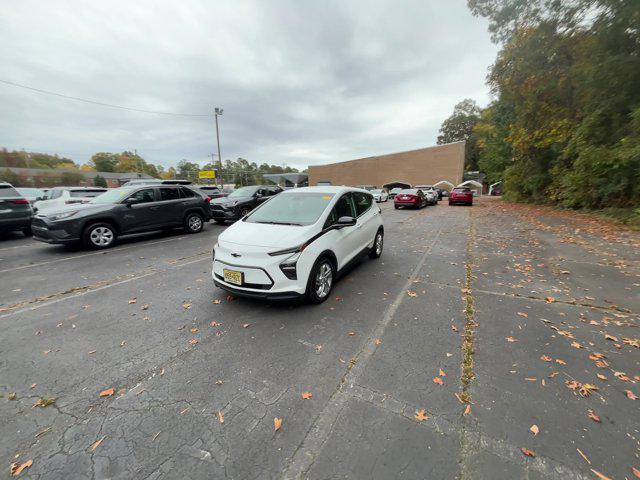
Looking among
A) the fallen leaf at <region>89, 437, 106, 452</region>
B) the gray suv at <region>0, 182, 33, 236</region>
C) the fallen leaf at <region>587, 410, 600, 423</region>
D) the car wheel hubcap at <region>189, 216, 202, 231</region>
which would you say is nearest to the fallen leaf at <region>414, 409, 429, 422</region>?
the fallen leaf at <region>587, 410, 600, 423</region>

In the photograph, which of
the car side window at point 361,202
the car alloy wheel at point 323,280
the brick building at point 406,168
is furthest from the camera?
the brick building at point 406,168

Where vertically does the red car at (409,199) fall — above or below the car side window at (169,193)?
below

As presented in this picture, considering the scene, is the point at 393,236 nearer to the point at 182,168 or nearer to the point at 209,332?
the point at 209,332

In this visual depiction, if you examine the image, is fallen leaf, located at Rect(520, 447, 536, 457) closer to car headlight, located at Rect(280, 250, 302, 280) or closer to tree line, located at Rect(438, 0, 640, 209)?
car headlight, located at Rect(280, 250, 302, 280)

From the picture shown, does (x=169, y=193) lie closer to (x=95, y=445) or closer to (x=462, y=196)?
(x=95, y=445)

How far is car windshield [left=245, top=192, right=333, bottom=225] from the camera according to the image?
168 inches

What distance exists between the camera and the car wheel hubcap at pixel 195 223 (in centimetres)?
963

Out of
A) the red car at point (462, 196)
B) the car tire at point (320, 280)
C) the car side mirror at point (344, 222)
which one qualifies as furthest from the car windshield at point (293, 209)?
the red car at point (462, 196)

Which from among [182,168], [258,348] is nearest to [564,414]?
[258,348]

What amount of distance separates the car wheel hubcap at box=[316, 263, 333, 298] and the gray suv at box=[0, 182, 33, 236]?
33.0 feet

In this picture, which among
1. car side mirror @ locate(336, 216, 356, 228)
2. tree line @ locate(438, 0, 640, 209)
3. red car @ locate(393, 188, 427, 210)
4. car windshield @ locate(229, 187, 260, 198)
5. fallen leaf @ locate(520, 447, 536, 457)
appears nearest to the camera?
fallen leaf @ locate(520, 447, 536, 457)

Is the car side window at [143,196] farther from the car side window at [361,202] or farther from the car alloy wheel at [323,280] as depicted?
the car alloy wheel at [323,280]

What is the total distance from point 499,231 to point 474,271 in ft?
19.2

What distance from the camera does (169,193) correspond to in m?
8.97
